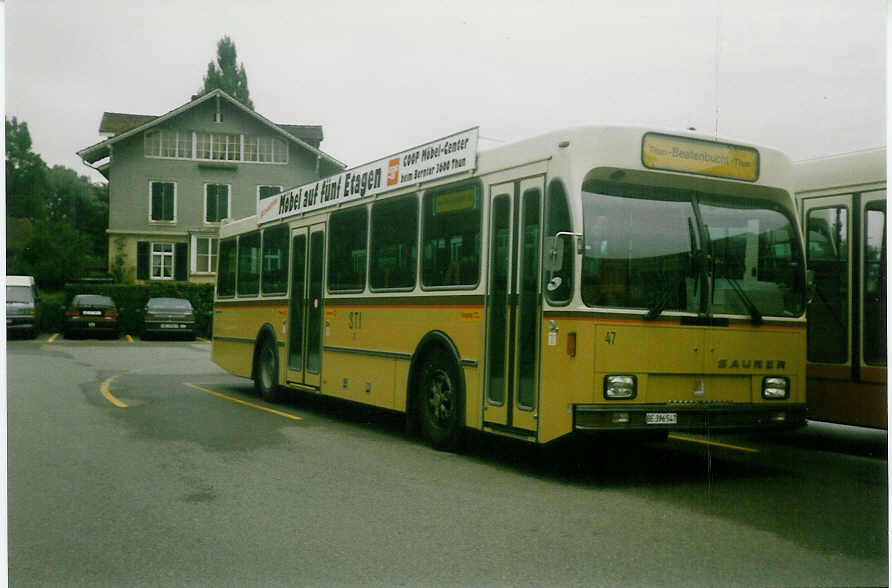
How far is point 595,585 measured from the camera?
5.04 meters

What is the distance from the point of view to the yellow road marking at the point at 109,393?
12.4m

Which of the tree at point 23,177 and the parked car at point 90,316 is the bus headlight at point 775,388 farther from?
the parked car at point 90,316

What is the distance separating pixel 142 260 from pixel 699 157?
21.3 ft

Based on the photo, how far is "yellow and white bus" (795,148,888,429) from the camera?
870cm

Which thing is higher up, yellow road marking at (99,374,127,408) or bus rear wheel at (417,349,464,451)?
bus rear wheel at (417,349,464,451)

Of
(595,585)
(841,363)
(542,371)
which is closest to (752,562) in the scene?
(595,585)

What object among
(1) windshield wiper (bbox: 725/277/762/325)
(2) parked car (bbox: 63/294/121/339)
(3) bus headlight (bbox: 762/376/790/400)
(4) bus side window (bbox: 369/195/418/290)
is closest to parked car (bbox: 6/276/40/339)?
(2) parked car (bbox: 63/294/121/339)

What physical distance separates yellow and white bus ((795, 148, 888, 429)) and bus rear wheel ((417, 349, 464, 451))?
11.6ft

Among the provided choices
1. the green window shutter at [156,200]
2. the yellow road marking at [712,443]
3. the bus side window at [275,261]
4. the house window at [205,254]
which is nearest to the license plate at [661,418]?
the yellow road marking at [712,443]

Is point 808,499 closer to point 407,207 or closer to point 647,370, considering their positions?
point 647,370

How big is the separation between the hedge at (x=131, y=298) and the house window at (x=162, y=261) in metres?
0.16

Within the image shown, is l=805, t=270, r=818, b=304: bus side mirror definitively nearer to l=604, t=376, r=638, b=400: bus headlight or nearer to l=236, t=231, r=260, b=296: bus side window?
l=604, t=376, r=638, b=400: bus headlight

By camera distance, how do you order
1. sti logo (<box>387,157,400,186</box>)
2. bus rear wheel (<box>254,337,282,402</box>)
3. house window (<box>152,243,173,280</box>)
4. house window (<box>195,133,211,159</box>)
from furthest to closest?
bus rear wheel (<box>254,337,282,402</box>) → house window (<box>152,243,173,280</box>) → sti logo (<box>387,157,400,186</box>) → house window (<box>195,133,211,159</box>)

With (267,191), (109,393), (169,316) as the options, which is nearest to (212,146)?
(267,191)
